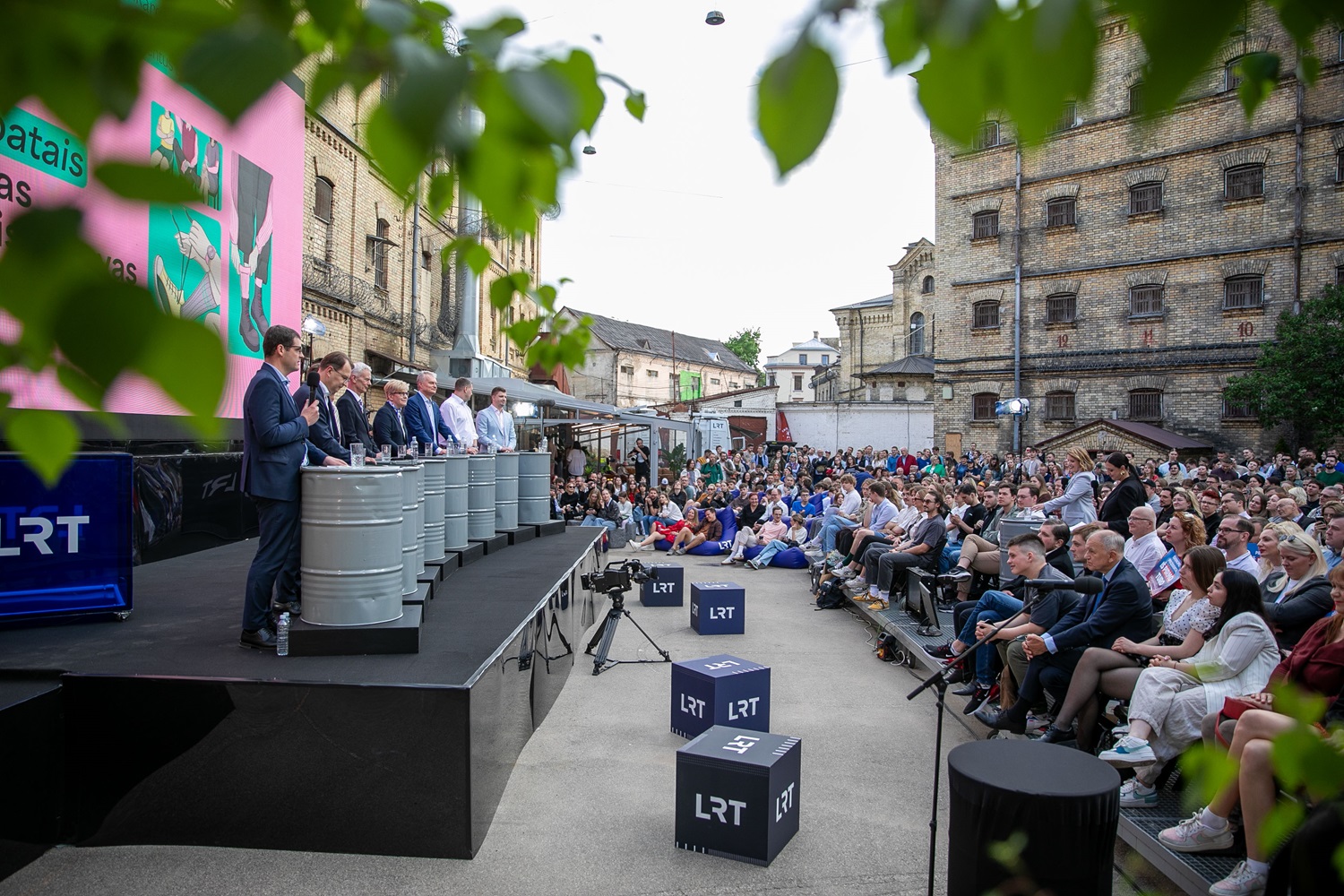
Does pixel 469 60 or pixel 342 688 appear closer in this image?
pixel 469 60

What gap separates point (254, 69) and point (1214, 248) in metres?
30.8

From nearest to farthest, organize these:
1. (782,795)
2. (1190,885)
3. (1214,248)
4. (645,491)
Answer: (1190,885), (782,795), (645,491), (1214,248)

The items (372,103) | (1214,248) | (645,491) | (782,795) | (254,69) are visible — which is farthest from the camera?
(1214,248)

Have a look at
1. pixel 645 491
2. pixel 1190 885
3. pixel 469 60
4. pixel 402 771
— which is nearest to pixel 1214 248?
pixel 645 491

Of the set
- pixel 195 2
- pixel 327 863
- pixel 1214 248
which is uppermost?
pixel 1214 248

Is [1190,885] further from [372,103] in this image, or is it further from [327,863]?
[372,103]

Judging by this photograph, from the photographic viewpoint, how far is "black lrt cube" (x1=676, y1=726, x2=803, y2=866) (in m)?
4.54

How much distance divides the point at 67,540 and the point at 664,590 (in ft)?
25.2

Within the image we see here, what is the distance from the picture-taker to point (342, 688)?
173 inches

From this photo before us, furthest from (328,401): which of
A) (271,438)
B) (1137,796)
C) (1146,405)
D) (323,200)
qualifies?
(1146,405)

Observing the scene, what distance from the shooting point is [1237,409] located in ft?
84.1

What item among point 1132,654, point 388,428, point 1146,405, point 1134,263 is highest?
point 1134,263

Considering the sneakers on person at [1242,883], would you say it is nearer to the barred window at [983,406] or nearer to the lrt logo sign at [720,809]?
the lrt logo sign at [720,809]

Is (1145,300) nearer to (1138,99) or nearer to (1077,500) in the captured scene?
(1077,500)
